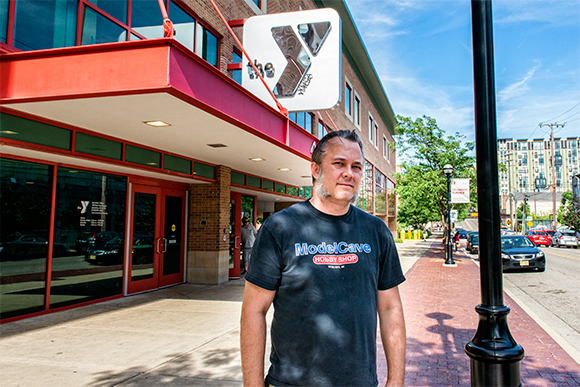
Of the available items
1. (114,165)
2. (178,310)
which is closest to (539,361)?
(178,310)

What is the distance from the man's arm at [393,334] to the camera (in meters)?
1.98

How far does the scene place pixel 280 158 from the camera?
10.1m

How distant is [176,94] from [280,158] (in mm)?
5252

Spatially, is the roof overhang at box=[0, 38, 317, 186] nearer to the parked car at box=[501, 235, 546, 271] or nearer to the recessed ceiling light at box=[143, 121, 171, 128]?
the recessed ceiling light at box=[143, 121, 171, 128]

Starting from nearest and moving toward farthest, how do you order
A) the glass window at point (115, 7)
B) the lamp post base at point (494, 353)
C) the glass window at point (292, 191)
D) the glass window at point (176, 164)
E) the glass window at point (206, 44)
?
the lamp post base at point (494, 353) → the glass window at point (115, 7) → the glass window at point (176, 164) → the glass window at point (206, 44) → the glass window at point (292, 191)

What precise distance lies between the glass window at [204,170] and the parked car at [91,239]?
2479 mm

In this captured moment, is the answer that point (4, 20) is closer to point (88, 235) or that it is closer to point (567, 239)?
point (88, 235)

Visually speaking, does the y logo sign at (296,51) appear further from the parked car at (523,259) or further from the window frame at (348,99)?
the window frame at (348,99)

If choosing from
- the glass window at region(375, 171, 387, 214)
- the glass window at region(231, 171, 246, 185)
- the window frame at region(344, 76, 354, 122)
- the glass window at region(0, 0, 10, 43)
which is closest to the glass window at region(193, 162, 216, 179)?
the glass window at region(231, 171, 246, 185)

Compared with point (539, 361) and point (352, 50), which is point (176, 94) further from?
point (352, 50)

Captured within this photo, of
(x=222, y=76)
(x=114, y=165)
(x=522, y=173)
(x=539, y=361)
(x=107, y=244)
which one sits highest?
(x=522, y=173)

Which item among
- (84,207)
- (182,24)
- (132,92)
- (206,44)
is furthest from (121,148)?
(206,44)

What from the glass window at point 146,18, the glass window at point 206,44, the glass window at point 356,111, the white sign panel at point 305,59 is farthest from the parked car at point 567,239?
the glass window at point 146,18

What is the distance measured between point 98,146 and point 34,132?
1278mm
